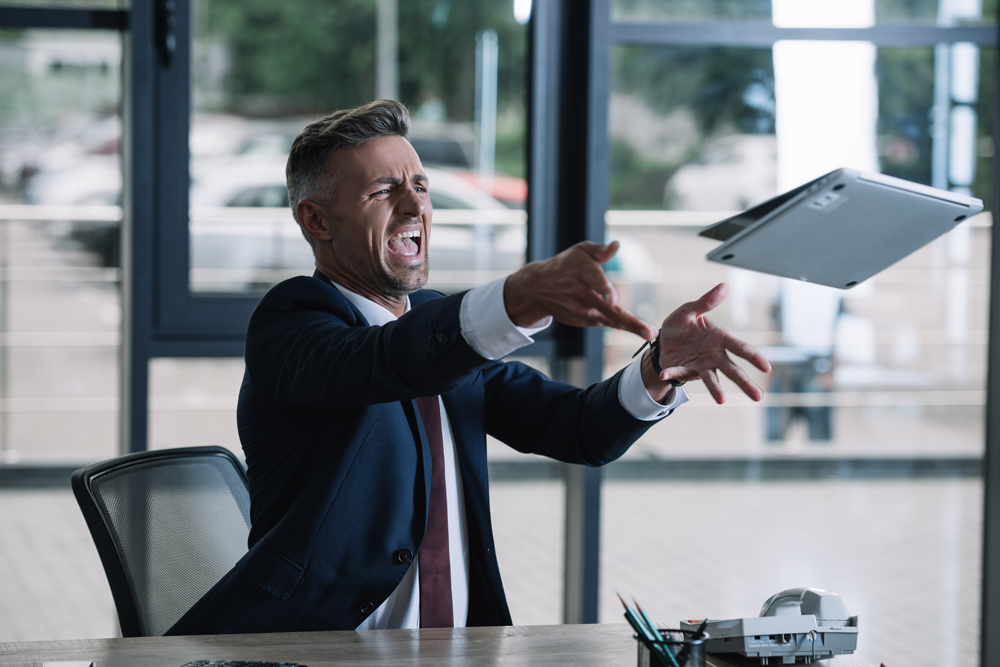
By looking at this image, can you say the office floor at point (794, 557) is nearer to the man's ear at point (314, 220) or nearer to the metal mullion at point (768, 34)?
the metal mullion at point (768, 34)

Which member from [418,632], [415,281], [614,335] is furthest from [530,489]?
[418,632]

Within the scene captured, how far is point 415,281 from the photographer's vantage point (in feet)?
5.49

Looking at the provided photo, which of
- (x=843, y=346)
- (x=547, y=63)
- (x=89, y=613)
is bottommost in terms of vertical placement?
(x=89, y=613)

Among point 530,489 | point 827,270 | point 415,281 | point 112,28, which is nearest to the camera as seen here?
point 827,270

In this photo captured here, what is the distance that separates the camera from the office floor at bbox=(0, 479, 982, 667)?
3033mm

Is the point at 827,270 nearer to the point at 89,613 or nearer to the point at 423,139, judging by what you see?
the point at 423,139

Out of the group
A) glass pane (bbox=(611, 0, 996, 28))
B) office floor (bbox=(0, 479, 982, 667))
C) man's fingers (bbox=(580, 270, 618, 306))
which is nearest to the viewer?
man's fingers (bbox=(580, 270, 618, 306))

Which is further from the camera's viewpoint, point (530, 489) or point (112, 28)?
point (530, 489)

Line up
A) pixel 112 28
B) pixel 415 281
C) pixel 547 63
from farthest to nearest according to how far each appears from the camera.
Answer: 1. pixel 547 63
2. pixel 112 28
3. pixel 415 281

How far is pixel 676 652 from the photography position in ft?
3.82

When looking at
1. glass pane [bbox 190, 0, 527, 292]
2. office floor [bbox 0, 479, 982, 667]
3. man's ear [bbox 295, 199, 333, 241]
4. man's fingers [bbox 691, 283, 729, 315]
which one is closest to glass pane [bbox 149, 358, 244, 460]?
glass pane [bbox 190, 0, 527, 292]

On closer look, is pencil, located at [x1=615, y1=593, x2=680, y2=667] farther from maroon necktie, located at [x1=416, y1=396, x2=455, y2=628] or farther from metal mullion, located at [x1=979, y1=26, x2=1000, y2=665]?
metal mullion, located at [x1=979, y1=26, x2=1000, y2=665]

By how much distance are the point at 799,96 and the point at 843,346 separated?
77cm

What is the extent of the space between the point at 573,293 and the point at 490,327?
0.40 feet
